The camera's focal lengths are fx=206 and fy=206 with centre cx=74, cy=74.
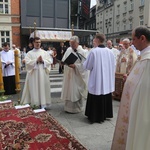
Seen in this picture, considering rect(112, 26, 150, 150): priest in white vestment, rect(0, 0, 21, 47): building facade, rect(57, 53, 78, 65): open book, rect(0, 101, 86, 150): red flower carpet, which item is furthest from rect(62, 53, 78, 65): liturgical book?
rect(0, 0, 21, 47): building facade

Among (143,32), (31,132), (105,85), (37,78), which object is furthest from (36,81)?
(143,32)

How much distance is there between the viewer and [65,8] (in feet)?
81.8

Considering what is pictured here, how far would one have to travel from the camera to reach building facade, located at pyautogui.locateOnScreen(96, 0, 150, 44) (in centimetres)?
3647

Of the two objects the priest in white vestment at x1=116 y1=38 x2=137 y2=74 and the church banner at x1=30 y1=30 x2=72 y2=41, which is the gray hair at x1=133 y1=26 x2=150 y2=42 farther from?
the church banner at x1=30 y1=30 x2=72 y2=41

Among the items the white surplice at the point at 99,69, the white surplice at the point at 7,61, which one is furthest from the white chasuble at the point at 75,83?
the white surplice at the point at 7,61

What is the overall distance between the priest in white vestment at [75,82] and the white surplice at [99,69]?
71 cm

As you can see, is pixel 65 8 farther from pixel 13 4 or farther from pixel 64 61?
pixel 64 61

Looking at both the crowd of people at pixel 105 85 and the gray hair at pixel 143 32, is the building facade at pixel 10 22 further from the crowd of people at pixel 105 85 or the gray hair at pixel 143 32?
the gray hair at pixel 143 32

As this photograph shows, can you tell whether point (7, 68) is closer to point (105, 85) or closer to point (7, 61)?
point (7, 61)

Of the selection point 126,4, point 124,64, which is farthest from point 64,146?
point 126,4

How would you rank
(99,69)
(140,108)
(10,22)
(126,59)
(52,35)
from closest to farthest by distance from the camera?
(140,108) < (99,69) < (126,59) < (52,35) < (10,22)

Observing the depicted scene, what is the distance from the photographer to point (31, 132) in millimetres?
3811

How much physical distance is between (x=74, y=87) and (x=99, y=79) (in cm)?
89

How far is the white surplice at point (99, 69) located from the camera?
169 inches
